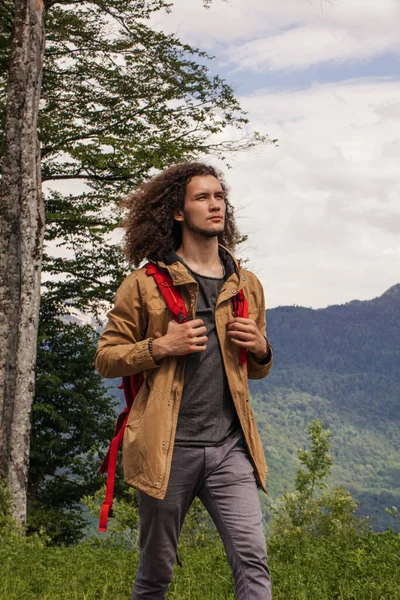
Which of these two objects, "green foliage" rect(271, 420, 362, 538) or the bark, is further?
the bark

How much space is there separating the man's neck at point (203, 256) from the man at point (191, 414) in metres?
0.02

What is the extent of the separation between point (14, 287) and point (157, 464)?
11.1 m

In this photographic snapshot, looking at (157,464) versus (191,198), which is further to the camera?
(191,198)

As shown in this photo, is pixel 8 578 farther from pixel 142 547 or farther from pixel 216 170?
pixel 216 170

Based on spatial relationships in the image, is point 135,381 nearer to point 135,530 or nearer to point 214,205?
point 214,205

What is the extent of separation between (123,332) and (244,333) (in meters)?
0.58

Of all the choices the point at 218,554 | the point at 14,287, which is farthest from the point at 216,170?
the point at 14,287

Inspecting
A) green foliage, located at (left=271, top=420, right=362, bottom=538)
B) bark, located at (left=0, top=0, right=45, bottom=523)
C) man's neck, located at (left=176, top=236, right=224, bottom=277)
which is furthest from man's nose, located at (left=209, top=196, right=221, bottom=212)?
bark, located at (left=0, top=0, right=45, bottom=523)

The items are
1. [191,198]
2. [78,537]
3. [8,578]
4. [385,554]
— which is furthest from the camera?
[78,537]

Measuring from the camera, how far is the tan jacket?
11.4ft

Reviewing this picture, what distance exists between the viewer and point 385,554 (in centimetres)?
614

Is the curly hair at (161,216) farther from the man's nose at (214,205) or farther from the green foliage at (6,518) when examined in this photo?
the green foliage at (6,518)

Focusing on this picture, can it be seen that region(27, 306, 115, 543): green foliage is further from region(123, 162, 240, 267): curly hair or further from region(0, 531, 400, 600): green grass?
region(123, 162, 240, 267): curly hair

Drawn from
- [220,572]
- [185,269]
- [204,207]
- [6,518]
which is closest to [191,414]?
[185,269]
